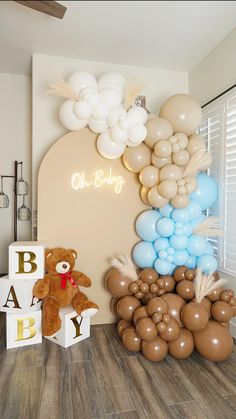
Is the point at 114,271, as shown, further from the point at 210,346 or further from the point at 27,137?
the point at 27,137

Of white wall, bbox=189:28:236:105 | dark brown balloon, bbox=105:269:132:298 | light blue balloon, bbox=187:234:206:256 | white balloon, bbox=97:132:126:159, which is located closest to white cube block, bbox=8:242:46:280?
dark brown balloon, bbox=105:269:132:298

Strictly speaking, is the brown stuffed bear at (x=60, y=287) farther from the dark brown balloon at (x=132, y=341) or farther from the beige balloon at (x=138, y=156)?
the beige balloon at (x=138, y=156)

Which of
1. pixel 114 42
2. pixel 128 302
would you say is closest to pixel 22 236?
pixel 128 302

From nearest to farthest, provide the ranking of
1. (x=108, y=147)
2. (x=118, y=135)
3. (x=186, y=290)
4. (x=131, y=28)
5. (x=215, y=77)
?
(x=131, y=28) < (x=118, y=135) < (x=186, y=290) < (x=108, y=147) < (x=215, y=77)

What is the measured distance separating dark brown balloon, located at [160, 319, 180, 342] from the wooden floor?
20 cm

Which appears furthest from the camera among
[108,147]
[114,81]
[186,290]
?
[108,147]

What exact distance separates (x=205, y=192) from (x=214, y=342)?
3.23 ft

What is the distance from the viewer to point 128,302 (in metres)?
1.88

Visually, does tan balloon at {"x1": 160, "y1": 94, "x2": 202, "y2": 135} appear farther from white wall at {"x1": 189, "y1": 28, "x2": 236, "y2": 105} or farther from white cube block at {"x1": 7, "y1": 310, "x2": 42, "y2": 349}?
white cube block at {"x1": 7, "y1": 310, "x2": 42, "y2": 349}

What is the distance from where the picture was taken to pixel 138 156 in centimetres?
195

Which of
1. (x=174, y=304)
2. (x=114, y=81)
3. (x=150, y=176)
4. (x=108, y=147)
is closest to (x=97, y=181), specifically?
(x=108, y=147)

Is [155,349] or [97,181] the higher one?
[97,181]

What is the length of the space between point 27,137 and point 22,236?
106 centimetres

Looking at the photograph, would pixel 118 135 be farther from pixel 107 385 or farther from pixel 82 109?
pixel 107 385
